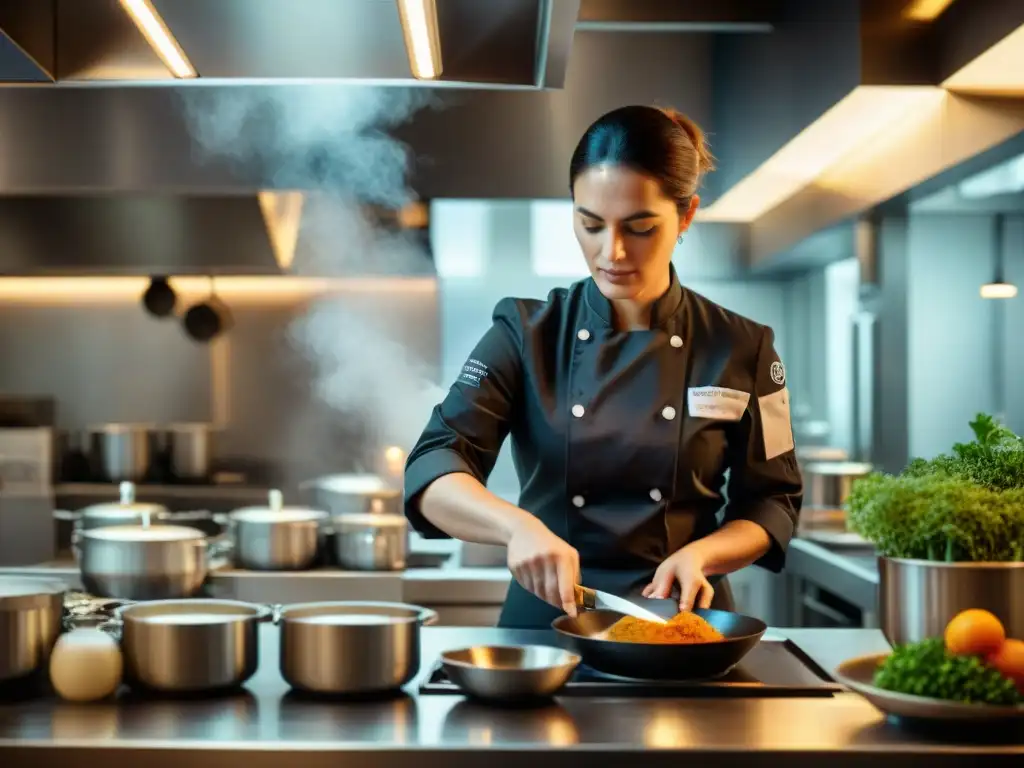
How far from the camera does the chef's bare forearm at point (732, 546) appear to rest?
69.2 inches

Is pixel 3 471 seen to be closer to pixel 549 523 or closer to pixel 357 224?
pixel 357 224

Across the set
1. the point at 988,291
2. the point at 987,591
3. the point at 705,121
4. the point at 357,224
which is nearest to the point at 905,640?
the point at 987,591

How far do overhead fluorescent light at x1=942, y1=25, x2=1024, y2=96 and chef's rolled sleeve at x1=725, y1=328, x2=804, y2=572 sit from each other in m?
1.00

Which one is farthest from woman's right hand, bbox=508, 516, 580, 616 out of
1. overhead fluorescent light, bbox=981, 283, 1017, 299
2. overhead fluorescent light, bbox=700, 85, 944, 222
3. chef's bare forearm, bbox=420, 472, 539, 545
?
overhead fluorescent light, bbox=981, 283, 1017, 299

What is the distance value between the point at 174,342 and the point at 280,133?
2.66 ft

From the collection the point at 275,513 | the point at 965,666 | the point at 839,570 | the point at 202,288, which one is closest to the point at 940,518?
the point at 965,666

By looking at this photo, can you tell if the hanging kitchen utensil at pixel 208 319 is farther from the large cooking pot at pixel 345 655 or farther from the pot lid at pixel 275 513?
the large cooking pot at pixel 345 655

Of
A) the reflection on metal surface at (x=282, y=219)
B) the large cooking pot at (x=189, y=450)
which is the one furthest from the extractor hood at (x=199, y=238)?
the large cooking pot at (x=189, y=450)

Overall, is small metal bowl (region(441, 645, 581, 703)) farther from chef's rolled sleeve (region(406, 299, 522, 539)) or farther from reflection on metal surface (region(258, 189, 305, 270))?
reflection on metal surface (region(258, 189, 305, 270))

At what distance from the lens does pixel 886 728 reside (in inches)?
53.6

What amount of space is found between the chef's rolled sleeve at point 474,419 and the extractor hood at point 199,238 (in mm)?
1805

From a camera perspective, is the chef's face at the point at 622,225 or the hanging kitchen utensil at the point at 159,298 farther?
the hanging kitchen utensil at the point at 159,298

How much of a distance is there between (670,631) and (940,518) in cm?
35

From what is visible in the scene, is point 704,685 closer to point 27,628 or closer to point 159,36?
point 27,628
